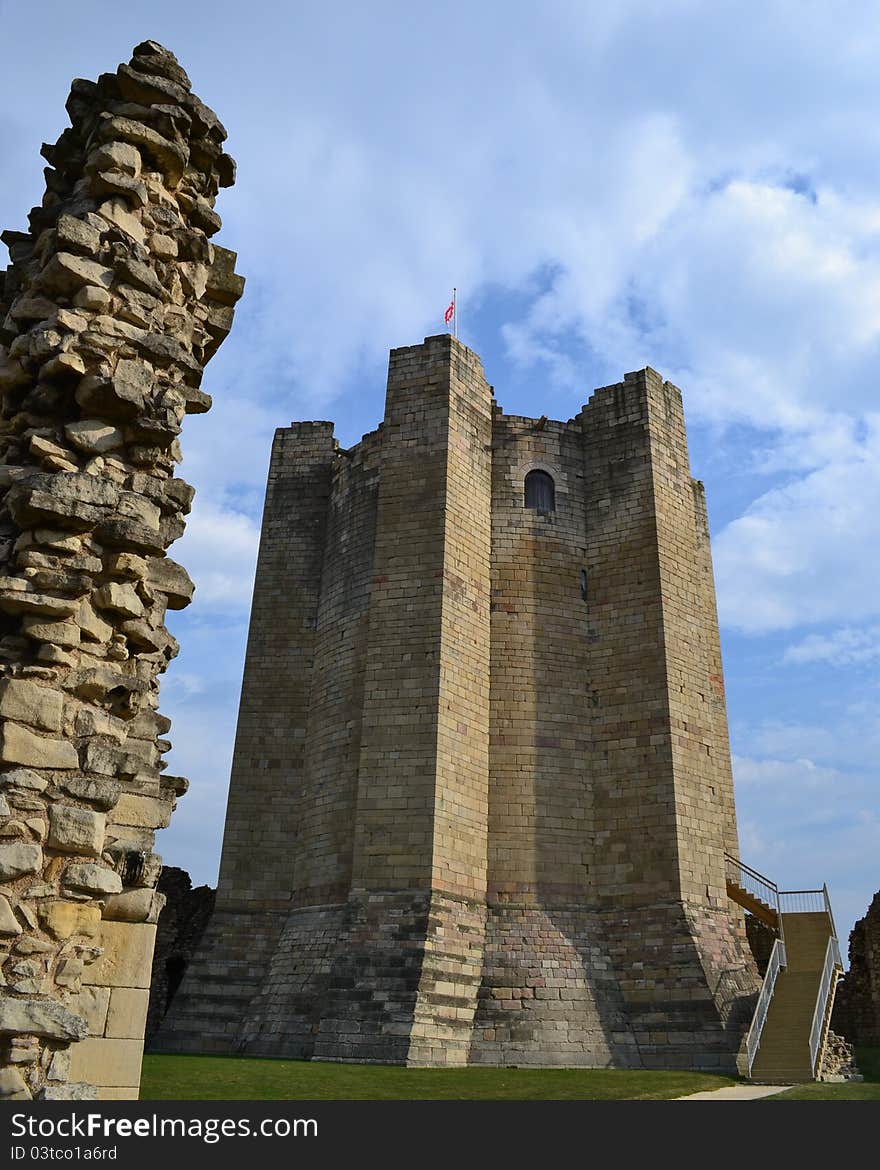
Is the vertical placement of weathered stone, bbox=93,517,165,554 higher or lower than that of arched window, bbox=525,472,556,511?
lower

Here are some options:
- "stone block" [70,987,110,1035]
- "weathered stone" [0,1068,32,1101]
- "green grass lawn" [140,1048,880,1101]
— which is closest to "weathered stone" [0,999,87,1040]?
"weathered stone" [0,1068,32,1101]

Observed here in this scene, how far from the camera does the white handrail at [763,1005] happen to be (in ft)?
44.6

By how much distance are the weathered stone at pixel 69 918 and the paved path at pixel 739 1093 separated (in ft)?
26.9

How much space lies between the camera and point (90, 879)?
4.21 meters

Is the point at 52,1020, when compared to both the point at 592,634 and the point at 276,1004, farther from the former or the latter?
the point at 592,634

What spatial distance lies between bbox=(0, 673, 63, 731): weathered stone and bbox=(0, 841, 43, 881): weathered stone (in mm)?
524

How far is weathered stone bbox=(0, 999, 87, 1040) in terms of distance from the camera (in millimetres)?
3758

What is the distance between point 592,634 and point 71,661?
1459 centimetres

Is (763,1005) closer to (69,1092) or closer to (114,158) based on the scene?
(69,1092)

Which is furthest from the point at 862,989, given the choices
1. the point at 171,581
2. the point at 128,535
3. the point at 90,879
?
the point at 128,535

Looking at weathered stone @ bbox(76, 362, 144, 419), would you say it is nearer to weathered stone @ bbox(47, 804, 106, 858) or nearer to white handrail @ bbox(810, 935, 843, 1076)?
weathered stone @ bbox(47, 804, 106, 858)

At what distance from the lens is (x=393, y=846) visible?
15.1m

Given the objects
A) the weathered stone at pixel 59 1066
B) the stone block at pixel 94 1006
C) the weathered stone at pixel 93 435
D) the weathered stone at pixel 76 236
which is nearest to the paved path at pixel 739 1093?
the stone block at pixel 94 1006
